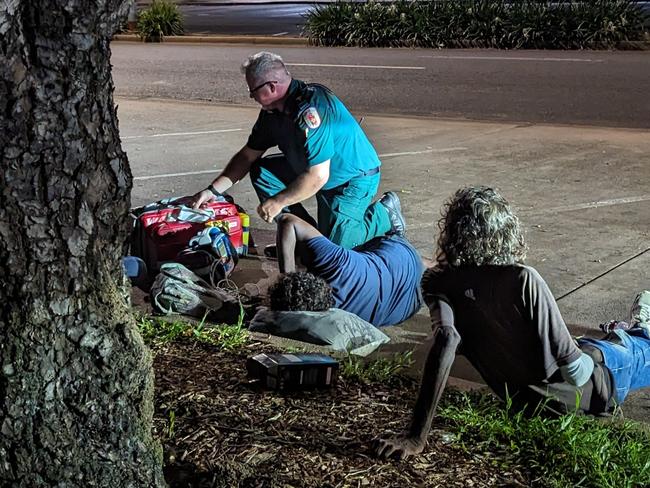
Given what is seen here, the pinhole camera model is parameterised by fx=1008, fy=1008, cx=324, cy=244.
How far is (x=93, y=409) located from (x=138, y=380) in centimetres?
15

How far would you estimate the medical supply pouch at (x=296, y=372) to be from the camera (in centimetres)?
373

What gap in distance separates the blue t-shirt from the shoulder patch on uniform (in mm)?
665

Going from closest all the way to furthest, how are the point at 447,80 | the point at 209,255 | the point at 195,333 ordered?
the point at 195,333, the point at 209,255, the point at 447,80

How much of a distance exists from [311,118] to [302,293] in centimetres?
117

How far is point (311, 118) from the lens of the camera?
5.54 metres

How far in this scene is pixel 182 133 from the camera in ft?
36.1

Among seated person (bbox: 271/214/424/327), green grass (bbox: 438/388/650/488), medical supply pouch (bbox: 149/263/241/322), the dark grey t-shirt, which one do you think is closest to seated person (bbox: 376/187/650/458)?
the dark grey t-shirt

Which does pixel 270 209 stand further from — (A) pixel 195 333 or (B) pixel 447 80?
(B) pixel 447 80

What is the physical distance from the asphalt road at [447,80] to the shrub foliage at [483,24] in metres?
0.52

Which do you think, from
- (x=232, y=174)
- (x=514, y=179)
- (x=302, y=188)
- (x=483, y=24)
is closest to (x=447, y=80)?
(x=483, y=24)

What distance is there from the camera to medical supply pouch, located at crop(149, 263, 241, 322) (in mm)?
5211

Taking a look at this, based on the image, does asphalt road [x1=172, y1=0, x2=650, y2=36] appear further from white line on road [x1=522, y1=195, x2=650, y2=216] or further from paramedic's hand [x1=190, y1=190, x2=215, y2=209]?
paramedic's hand [x1=190, y1=190, x2=215, y2=209]

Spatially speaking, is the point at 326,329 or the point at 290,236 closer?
the point at 326,329

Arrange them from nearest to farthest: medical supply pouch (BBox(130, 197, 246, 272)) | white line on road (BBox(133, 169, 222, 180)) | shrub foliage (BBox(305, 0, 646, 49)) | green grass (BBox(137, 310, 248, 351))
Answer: green grass (BBox(137, 310, 248, 351)), medical supply pouch (BBox(130, 197, 246, 272)), white line on road (BBox(133, 169, 222, 180)), shrub foliage (BBox(305, 0, 646, 49))
